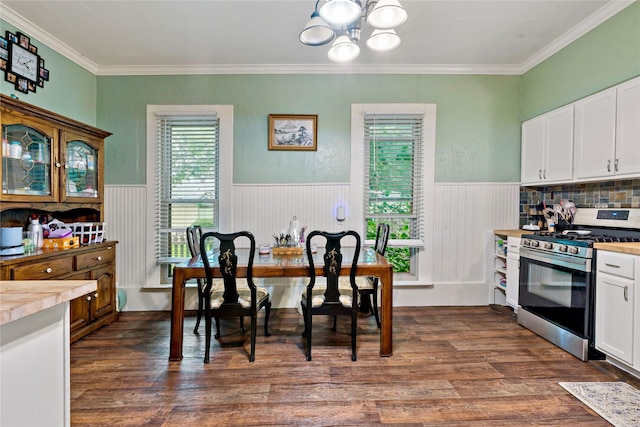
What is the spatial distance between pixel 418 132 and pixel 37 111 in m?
3.59

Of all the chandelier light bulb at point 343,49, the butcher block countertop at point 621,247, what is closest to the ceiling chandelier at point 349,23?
the chandelier light bulb at point 343,49

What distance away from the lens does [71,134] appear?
290cm

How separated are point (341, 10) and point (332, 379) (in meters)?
2.34

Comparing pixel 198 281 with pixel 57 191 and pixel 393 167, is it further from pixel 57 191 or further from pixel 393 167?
pixel 393 167

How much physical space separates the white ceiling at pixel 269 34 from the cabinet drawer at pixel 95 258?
2.05 m

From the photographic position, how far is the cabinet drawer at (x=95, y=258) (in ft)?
9.23

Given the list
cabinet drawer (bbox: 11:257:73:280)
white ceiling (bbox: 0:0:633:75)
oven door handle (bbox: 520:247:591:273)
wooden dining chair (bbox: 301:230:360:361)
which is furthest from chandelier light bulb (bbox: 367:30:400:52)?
cabinet drawer (bbox: 11:257:73:280)

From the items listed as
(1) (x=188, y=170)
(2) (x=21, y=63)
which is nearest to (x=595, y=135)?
(1) (x=188, y=170)

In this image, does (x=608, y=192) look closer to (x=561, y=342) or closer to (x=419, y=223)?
(x=561, y=342)

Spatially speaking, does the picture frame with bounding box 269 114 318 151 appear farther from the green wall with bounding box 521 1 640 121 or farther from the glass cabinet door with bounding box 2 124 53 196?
the green wall with bounding box 521 1 640 121

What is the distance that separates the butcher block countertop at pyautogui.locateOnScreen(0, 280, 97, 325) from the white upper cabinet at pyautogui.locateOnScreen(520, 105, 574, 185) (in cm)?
380

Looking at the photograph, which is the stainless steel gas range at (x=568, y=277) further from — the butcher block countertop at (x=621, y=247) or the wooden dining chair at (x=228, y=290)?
the wooden dining chair at (x=228, y=290)

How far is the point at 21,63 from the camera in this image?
2.77 m

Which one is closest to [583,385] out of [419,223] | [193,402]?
[419,223]
